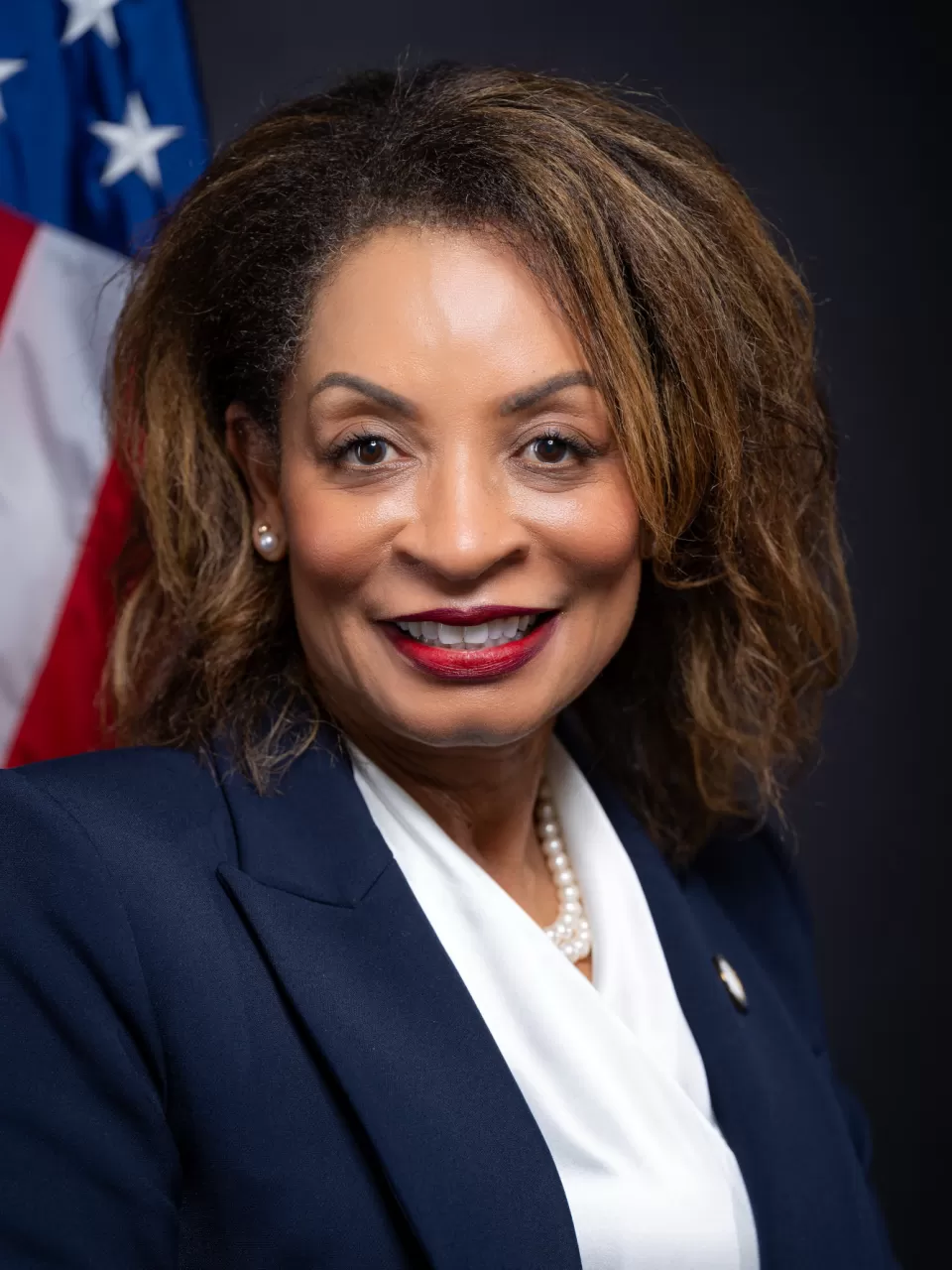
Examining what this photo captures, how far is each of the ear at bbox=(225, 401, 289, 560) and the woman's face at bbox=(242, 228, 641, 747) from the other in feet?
0.32

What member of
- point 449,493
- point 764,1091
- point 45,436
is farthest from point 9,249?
point 764,1091

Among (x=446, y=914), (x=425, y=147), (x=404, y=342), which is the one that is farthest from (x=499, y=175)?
(x=446, y=914)

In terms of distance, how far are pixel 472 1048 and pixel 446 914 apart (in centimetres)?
19

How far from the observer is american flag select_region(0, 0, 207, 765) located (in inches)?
79.8

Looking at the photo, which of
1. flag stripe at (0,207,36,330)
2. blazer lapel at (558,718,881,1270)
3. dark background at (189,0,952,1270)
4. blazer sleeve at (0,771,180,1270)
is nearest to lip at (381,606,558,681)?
blazer sleeve at (0,771,180,1270)

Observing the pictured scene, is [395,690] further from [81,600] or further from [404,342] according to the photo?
[81,600]

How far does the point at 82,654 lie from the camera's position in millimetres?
2080

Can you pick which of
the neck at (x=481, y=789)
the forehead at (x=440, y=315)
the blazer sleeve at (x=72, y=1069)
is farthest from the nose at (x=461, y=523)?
the blazer sleeve at (x=72, y=1069)

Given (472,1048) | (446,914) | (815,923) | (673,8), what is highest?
(673,8)

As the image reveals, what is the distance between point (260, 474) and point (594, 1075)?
2.69 feet

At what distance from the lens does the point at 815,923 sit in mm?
2863

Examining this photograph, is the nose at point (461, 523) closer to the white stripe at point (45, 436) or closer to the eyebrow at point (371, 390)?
the eyebrow at point (371, 390)

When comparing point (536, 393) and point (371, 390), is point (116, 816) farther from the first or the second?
point (536, 393)

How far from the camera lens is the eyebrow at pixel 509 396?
60.0 inches
